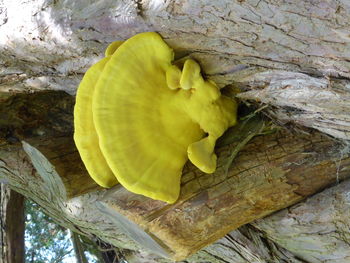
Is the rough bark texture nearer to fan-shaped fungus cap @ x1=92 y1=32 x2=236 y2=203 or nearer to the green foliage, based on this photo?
fan-shaped fungus cap @ x1=92 y1=32 x2=236 y2=203

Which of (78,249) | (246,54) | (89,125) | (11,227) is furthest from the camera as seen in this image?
(78,249)

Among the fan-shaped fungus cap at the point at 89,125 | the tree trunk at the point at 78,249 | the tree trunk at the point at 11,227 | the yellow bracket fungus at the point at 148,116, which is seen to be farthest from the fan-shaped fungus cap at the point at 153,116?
the tree trunk at the point at 78,249

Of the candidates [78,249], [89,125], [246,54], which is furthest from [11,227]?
[246,54]

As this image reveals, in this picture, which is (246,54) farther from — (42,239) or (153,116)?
(42,239)

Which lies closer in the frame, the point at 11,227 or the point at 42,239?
the point at 11,227

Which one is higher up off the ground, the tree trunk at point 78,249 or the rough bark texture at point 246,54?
the rough bark texture at point 246,54

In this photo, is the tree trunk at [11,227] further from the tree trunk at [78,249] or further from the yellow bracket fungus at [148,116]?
the yellow bracket fungus at [148,116]
